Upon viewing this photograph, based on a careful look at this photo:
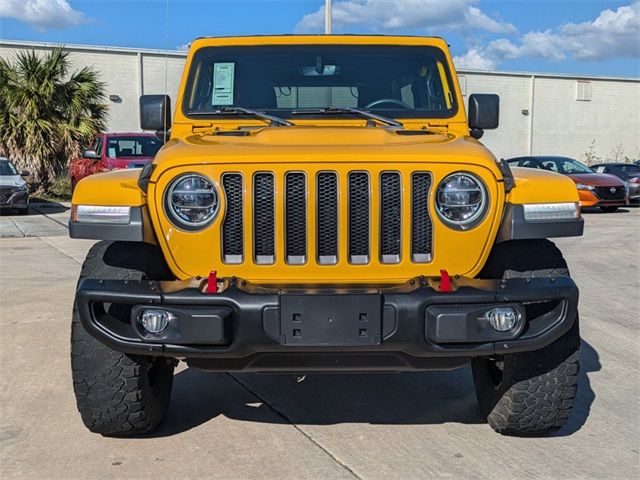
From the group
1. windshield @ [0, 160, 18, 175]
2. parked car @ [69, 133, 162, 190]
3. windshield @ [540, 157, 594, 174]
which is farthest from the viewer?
windshield @ [540, 157, 594, 174]

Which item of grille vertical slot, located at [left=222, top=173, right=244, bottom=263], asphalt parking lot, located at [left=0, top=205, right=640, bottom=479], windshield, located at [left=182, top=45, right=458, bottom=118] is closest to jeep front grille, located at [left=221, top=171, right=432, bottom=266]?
grille vertical slot, located at [left=222, top=173, right=244, bottom=263]

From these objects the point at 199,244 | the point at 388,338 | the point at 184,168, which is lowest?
the point at 388,338

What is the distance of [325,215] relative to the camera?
10.9 ft

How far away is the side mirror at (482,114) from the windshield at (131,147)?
1193 cm

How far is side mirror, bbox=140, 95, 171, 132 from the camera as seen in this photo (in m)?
4.74

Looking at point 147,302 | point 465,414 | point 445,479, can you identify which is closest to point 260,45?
point 147,302

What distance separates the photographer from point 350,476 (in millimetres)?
3385

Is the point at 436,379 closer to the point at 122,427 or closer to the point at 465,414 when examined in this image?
the point at 465,414

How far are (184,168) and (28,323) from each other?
12.6 feet

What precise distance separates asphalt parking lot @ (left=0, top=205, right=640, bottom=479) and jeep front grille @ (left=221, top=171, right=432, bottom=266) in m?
0.98

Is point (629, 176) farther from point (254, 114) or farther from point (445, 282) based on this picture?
point (445, 282)

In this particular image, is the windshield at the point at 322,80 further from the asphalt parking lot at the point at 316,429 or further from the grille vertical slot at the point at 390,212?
the asphalt parking lot at the point at 316,429

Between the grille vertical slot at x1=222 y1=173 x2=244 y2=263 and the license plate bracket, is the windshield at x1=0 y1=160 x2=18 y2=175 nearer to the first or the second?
the grille vertical slot at x1=222 y1=173 x2=244 y2=263

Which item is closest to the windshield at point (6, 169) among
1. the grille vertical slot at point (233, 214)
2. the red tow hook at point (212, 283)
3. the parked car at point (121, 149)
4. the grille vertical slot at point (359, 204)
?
the parked car at point (121, 149)
